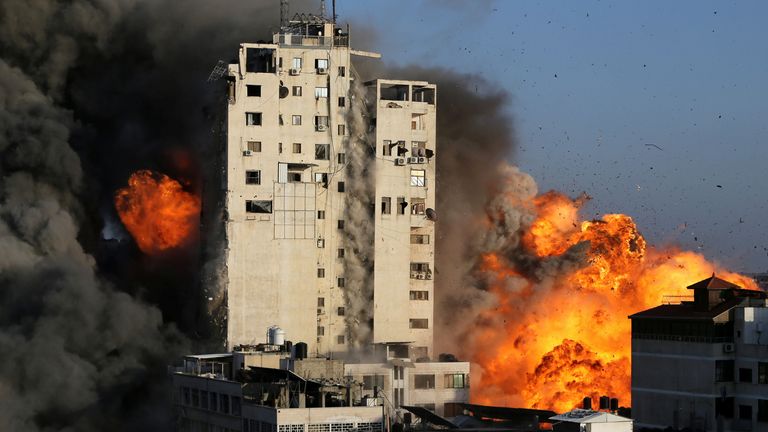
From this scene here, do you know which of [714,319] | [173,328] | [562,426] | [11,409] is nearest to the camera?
→ [562,426]

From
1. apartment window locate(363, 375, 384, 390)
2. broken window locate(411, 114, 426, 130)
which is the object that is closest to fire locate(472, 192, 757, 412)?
apartment window locate(363, 375, 384, 390)

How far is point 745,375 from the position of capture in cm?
11788

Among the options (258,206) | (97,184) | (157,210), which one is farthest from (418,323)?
(97,184)

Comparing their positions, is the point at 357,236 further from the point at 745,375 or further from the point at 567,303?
the point at 745,375

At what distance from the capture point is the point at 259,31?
5871 inches

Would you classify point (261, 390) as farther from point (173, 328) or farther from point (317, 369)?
point (173, 328)

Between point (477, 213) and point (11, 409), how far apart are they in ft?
122

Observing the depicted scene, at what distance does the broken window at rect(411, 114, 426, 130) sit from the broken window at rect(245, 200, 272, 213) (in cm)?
1170

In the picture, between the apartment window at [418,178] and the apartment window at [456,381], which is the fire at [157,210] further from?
the apartment window at [456,381]

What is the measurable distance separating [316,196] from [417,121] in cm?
900

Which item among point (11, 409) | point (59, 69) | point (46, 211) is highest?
point (59, 69)

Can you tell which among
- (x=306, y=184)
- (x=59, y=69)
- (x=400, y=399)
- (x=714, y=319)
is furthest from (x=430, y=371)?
(x=59, y=69)

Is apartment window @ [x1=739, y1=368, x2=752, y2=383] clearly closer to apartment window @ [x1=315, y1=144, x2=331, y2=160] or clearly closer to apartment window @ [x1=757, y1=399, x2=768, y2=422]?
apartment window @ [x1=757, y1=399, x2=768, y2=422]

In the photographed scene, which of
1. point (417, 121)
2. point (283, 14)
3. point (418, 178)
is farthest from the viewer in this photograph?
point (283, 14)
